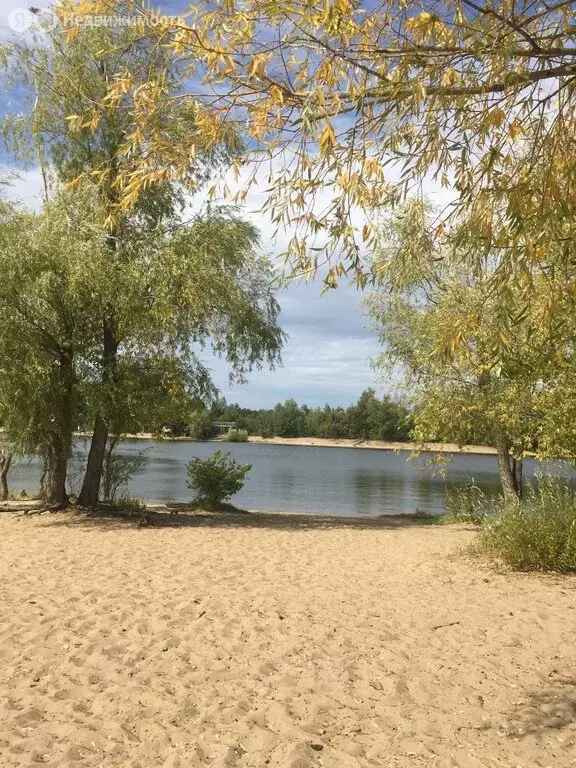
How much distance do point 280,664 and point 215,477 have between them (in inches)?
507

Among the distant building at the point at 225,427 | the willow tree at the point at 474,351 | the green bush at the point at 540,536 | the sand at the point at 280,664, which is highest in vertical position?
the distant building at the point at 225,427

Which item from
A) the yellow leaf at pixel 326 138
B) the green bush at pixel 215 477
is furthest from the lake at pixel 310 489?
the yellow leaf at pixel 326 138

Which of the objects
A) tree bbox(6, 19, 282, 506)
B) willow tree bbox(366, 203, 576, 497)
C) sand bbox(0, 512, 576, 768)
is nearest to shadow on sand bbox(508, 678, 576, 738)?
sand bbox(0, 512, 576, 768)

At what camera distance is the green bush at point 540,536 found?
841 cm

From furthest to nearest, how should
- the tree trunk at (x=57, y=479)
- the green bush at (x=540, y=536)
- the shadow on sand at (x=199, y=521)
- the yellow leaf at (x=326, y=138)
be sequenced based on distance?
the tree trunk at (x=57, y=479)
the shadow on sand at (x=199, y=521)
the green bush at (x=540, y=536)
the yellow leaf at (x=326, y=138)

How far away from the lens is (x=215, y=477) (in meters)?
17.7

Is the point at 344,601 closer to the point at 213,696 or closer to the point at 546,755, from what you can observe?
the point at 213,696

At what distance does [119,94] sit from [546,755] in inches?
179

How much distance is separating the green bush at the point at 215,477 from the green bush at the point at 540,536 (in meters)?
9.50

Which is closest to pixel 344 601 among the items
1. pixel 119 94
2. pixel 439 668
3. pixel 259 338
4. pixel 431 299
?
pixel 439 668

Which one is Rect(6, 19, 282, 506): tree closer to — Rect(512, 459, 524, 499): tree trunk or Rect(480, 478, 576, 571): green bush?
Rect(480, 478, 576, 571): green bush

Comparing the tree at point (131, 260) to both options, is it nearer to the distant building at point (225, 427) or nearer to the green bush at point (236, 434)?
the distant building at point (225, 427)

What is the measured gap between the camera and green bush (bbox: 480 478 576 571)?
8.41 meters

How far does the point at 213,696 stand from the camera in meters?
4.35
